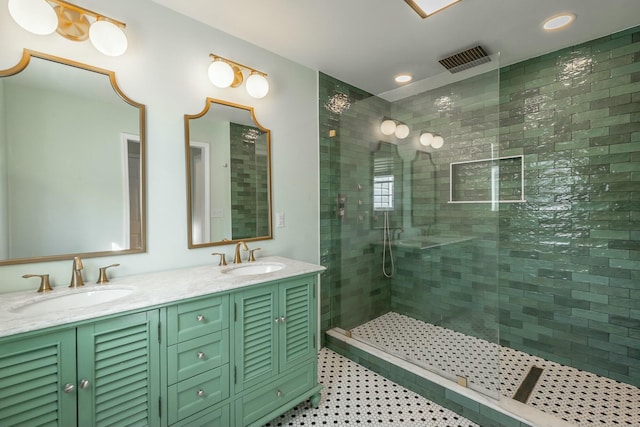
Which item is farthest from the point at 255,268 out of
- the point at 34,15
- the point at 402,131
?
the point at 402,131

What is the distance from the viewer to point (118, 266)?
155 cm

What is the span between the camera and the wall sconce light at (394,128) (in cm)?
261

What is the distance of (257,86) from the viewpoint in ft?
6.76

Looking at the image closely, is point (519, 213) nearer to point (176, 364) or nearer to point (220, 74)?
point (220, 74)

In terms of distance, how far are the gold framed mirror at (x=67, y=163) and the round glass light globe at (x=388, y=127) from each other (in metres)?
1.96

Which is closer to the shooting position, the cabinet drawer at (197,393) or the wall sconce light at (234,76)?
the cabinet drawer at (197,393)

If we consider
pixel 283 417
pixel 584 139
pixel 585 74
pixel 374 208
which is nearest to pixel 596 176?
pixel 584 139

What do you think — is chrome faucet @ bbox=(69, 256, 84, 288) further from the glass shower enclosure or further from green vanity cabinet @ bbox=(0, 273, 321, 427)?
the glass shower enclosure

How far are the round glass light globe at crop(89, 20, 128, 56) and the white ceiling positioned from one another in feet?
1.28

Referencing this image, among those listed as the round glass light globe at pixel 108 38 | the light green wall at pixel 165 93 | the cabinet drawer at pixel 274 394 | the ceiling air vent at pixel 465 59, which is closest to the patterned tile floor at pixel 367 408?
the cabinet drawer at pixel 274 394

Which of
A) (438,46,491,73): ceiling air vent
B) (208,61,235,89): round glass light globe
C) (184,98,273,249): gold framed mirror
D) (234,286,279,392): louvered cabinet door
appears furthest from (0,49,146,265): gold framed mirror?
(438,46,491,73): ceiling air vent

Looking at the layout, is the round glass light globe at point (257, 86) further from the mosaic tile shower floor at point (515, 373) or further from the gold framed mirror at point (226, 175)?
the mosaic tile shower floor at point (515, 373)

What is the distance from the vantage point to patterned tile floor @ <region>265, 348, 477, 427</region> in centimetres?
175

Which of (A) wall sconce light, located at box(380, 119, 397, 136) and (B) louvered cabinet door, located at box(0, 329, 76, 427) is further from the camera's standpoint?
(A) wall sconce light, located at box(380, 119, 397, 136)
